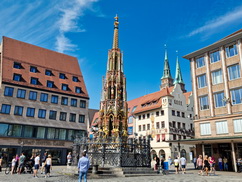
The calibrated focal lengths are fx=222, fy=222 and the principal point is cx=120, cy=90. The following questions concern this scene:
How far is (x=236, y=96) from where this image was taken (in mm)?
26609

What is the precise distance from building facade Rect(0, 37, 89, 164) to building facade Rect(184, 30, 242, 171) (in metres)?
21.9

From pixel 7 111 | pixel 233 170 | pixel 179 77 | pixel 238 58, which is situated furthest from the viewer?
pixel 179 77

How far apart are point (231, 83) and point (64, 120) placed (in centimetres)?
2760

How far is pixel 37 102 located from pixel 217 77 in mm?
28308

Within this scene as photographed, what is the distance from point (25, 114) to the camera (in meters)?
35.8

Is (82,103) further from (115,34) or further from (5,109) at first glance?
(115,34)

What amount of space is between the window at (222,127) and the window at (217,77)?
533 cm

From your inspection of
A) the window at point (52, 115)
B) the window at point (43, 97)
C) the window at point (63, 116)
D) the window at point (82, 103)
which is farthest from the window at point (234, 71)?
the window at point (43, 97)

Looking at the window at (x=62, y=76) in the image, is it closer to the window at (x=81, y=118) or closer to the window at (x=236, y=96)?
the window at (x=81, y=118)

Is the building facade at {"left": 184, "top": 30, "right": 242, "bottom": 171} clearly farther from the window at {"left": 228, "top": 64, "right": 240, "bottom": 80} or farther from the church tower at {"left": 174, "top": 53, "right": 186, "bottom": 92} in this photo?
the church tower at {"left": 174, "top": 53, "right": 186, "bottom": 92}

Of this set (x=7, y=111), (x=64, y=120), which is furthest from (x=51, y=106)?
(x=7, y=111)

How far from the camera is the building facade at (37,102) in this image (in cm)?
3434

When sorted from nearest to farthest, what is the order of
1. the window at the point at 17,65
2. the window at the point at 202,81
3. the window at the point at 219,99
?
the window at the point at 219,99 < the window at the point at 202,81 < the window at the point at 17,65

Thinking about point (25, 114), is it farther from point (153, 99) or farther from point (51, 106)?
point (153, 99)
